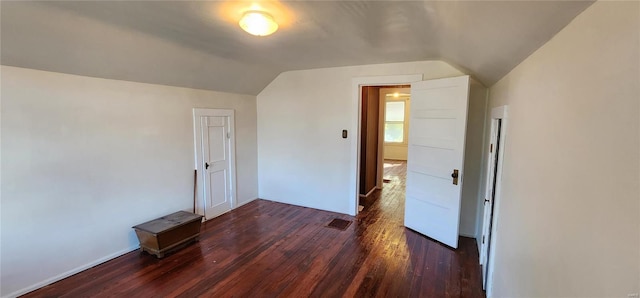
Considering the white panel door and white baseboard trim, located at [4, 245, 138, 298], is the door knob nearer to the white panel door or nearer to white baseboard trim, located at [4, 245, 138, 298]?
the white panel door

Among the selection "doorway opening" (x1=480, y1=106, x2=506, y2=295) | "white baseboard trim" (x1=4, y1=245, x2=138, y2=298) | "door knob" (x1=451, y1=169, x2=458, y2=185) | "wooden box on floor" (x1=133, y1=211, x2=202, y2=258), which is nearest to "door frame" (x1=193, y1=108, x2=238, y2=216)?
"wooden box on floor" (x1=133, y1=211, x2=202, y2=258)

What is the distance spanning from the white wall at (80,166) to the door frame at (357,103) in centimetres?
234

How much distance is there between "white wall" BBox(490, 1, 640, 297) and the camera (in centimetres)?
68

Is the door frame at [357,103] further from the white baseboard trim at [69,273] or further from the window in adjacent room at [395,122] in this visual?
the window in adjacent room at [395,122]

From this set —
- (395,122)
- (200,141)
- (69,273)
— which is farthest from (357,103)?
(395,122)

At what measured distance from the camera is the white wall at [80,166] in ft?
7.68

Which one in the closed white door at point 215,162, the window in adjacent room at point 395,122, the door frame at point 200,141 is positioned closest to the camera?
the door frame at point 200,141

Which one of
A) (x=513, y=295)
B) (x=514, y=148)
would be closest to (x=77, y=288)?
(x=513, y=295)

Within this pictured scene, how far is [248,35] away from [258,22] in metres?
0.66

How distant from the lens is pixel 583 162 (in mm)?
897

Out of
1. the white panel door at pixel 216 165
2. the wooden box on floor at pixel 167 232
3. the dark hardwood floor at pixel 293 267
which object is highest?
the white panel door at pixel 216 165

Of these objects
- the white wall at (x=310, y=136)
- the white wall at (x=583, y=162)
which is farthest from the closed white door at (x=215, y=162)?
the white wall at (x=583, y=162)

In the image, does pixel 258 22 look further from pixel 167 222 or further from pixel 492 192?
pixel 167 222

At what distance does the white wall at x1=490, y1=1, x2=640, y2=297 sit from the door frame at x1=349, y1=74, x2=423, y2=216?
2.16m
